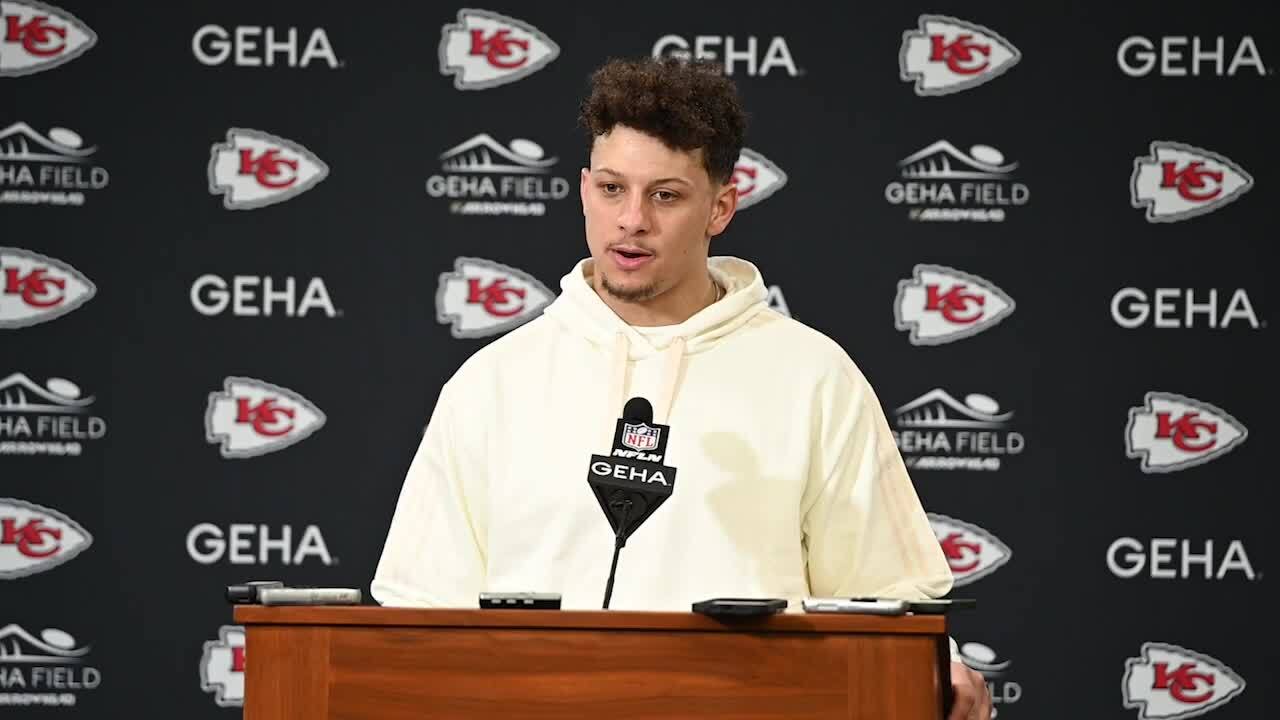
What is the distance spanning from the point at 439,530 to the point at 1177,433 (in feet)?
8.28

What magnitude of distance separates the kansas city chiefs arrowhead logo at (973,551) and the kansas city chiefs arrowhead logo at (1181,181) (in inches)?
39.5

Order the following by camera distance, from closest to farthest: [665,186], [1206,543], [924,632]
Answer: [924,632] → [665,186] → [1206,543]

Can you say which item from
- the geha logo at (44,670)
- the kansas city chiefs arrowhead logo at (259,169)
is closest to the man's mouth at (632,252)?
the kansas city chiefs arrowhead logo at (259,169)

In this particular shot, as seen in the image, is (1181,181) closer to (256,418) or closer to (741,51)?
(741,51)

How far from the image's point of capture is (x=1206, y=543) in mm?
4336

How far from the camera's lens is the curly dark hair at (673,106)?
2.58 m

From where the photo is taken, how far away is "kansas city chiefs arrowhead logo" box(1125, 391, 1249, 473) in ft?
14.3

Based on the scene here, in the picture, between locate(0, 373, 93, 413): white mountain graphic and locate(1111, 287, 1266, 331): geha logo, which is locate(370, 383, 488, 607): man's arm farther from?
locate(1111, 287, 1266, 331): geha logo

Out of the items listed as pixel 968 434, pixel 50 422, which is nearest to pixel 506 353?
pixel 968 434

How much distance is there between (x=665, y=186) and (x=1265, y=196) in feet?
8.19

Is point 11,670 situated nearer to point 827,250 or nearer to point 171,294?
point 171,294

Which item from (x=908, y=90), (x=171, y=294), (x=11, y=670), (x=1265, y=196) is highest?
(x=908, y=90)

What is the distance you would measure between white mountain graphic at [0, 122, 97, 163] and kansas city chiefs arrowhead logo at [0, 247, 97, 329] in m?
0.27

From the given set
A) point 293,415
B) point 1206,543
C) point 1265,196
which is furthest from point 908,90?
point 293,415
